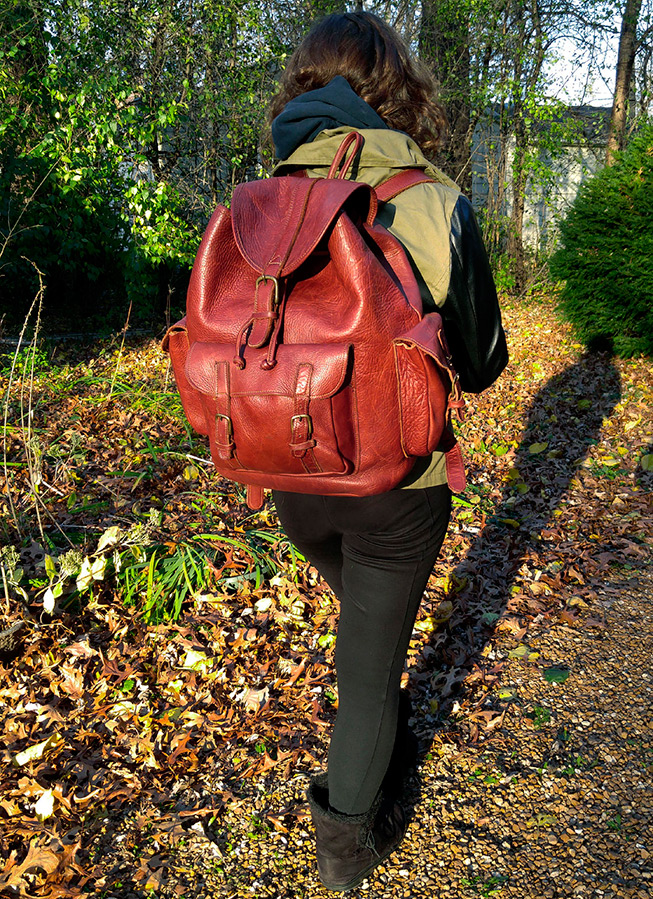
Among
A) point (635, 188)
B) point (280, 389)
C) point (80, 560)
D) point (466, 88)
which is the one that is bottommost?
point (80, 560)

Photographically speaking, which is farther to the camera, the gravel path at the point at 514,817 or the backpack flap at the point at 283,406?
the gravel path at the point at 514,817

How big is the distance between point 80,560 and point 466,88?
10332 millimetres

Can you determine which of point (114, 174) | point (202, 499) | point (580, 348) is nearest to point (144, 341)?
point (114, 174)

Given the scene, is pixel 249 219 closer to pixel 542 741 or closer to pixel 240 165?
pixel 542 741

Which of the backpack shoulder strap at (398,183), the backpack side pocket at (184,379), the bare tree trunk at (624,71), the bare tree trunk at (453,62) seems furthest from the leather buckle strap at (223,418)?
the bare tree trunk at (624,71)

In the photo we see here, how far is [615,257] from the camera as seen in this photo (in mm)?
7184

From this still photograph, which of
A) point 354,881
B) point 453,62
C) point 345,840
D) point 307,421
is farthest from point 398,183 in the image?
point 453,62

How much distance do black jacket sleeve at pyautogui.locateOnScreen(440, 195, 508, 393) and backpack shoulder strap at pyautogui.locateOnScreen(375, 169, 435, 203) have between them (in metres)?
0.11

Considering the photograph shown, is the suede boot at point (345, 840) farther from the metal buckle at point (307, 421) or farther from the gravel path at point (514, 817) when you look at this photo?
the metal buckle at point (307, 421)

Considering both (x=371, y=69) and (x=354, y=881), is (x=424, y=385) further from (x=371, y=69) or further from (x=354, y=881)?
(x=354, y=881)

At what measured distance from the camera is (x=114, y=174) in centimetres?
713

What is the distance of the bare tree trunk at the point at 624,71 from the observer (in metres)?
9.84

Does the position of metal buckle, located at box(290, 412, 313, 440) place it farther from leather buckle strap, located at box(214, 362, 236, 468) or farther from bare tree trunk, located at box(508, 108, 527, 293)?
bare tree trunk, located at box(508, 108, 527, 293)

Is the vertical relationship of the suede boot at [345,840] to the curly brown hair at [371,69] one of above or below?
below
